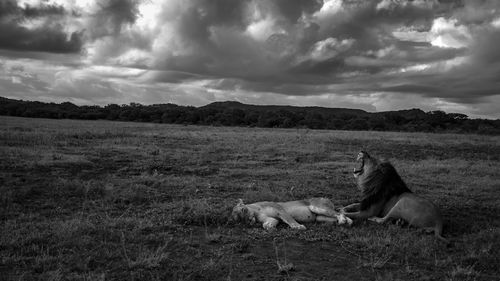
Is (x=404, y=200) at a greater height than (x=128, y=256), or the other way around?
(x=404, y=200)

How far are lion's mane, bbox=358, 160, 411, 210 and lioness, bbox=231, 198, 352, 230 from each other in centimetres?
80

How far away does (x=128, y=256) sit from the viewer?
654 cm

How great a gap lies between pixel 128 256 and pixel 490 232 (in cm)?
682

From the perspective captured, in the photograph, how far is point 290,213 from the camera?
890 centimetres

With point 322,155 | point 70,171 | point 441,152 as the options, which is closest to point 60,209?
point 70,171

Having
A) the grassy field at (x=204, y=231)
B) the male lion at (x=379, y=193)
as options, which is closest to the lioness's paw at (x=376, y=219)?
the male lion at (x=379, y=193)

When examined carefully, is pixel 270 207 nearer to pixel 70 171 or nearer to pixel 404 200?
pixel 404 200

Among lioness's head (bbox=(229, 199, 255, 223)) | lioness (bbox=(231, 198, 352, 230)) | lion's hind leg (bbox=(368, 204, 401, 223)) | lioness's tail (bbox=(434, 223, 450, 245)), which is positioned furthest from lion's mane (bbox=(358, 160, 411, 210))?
lioness's head (bbox=(229, 199, 255, 223))

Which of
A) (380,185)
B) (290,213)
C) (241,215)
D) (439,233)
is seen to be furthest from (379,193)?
(241,215)

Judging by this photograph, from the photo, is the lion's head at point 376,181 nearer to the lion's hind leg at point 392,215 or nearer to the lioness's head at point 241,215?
the lion's hind leg at point 392,215

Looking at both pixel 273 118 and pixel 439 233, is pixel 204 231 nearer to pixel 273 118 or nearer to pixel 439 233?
pixel 439 233

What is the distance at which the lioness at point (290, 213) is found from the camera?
28.1ft

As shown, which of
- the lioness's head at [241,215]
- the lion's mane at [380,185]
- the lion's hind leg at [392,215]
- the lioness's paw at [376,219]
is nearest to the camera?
the lioness's head at [241,215]

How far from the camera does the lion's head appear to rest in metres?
9.23
